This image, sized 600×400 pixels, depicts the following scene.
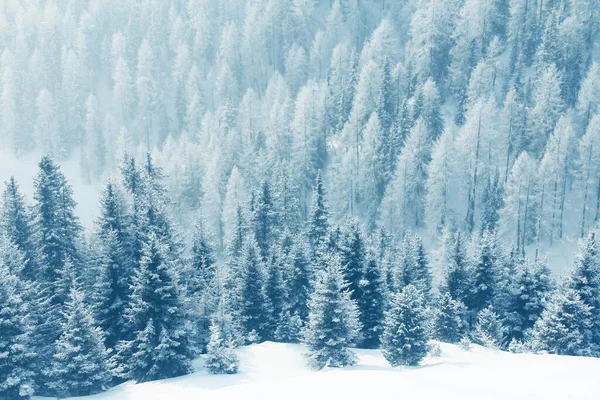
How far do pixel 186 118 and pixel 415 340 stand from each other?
82335 millimetres

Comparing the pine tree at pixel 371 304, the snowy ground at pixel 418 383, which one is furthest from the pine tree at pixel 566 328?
the pine tree at pixel 371 304

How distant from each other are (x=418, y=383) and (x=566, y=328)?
18137 millimetres

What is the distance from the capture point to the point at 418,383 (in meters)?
20.9

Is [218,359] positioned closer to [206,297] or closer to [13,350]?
[13,350]

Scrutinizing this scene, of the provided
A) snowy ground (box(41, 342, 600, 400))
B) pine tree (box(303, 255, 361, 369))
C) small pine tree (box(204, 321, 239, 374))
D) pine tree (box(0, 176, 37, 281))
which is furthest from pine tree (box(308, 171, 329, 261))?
pine tree (box(0, 176, 37, 281))

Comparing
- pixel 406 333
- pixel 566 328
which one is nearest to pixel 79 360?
pixel 406 333

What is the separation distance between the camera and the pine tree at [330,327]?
2950cm

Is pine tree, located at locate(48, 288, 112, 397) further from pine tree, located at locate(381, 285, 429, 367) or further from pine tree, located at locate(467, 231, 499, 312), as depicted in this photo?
pine tree, located at locate(467, 231, 499, 312)

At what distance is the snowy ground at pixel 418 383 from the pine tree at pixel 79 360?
104 cm

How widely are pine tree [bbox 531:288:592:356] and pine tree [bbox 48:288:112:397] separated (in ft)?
88.4

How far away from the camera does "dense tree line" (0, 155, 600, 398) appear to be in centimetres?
2889

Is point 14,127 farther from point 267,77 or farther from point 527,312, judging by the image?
point 527,312

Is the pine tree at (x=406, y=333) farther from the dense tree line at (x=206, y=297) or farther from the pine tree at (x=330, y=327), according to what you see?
the pine tree at (x=330, y=327)

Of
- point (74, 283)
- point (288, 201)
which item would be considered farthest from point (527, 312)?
point (74, 283)
